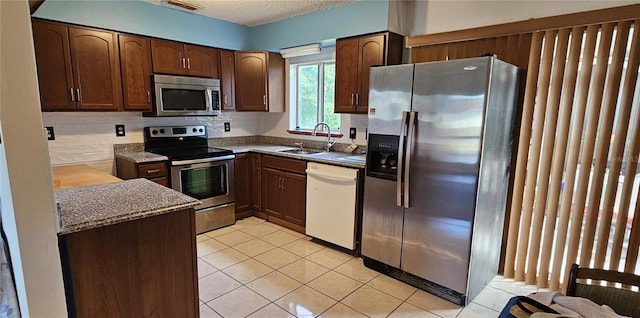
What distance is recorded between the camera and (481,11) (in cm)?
266

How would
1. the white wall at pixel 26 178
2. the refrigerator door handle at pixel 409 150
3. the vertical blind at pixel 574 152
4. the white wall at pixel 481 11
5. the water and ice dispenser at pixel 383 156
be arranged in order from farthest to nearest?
the water and ice dispenser at pixel 383 156 → the refrigerator door handle at pixel 409 150 → the white wall at pixel 481 11 → the vertical blind at pixel 574 152 → the white wall at pixel 26 178

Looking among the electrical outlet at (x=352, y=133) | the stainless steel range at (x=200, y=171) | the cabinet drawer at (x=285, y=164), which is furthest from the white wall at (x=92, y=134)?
the electrical outlet at (x=352, y=133)

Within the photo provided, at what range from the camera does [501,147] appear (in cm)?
240

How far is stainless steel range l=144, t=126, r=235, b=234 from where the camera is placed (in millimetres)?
3357

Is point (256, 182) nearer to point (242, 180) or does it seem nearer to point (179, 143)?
point (242, 180)

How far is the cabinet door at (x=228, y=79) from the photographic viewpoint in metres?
3.91

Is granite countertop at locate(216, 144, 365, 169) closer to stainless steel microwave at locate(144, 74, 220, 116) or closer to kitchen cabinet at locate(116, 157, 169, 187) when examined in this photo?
stainless steel microwave at locate(144, 74, 220, 116)

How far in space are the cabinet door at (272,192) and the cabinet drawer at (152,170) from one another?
3.59 feet

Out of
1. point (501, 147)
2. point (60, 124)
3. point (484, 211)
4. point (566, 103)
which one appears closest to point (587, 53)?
point (566, 103)

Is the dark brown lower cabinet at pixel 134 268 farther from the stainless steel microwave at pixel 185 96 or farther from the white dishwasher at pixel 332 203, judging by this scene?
the stainless steel microwave at pixel 185 96

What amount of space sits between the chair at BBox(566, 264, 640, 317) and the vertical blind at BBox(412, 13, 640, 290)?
1.09 meters

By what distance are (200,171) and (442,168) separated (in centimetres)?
245

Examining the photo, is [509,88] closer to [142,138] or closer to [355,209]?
[355,209]

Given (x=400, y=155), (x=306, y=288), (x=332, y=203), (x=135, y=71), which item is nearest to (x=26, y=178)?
(x=306, y=288)
